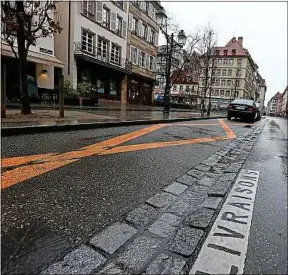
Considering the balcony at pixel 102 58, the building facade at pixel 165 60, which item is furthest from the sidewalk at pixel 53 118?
the balcony at pixel 102 58

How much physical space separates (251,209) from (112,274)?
4.98ft

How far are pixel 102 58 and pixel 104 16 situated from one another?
13.3 feet

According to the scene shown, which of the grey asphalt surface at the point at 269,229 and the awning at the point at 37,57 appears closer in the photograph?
the grey asphalt surface at the point at 269,229

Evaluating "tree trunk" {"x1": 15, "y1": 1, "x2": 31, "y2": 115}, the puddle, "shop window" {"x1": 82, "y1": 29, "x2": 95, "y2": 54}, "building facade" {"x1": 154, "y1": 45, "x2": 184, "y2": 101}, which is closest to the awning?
"shop window" {"x1": 82, "y1": 29, "x2": 95, "y2": 54}

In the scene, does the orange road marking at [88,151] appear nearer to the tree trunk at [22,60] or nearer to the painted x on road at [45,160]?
the painted x on road at [45,160]

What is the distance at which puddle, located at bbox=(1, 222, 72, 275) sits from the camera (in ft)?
4.83

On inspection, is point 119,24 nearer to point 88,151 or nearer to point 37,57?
point 37,57

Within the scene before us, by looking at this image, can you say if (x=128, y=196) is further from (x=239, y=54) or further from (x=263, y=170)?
(x=239, y=54)

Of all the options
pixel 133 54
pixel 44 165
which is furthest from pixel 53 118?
pixel 133 54

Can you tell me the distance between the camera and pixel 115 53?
89.9 feet

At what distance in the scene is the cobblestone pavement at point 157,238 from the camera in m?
1.55

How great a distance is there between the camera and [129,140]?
5898mm

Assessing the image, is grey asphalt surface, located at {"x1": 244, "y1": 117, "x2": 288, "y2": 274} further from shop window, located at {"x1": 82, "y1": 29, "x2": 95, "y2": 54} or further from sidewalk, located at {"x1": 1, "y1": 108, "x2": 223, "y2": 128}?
shop window, located at {"x1": 82, "y1": 29, "x2": 95, "y2": 54}

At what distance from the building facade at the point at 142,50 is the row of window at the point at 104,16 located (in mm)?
1642
